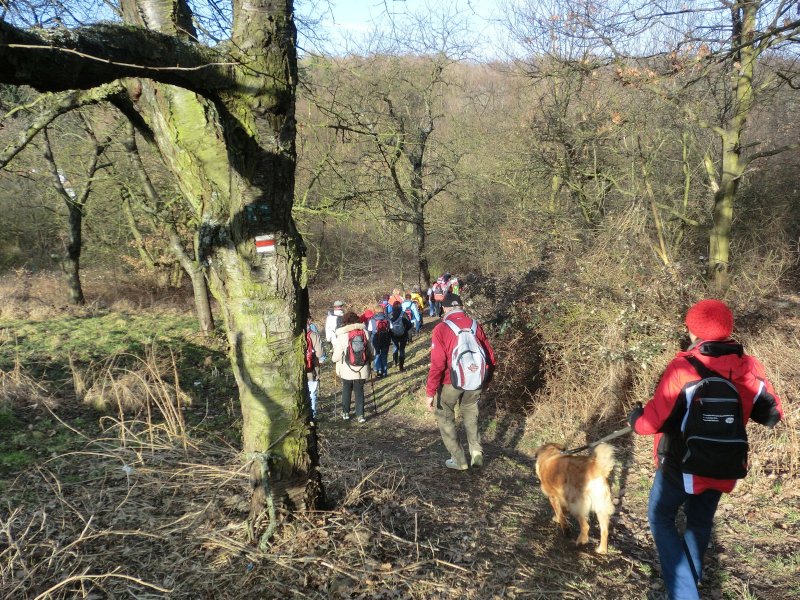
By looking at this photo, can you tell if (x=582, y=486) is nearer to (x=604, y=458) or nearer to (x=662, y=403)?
(x=604, y=458)

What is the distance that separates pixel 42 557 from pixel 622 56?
10.0 meters

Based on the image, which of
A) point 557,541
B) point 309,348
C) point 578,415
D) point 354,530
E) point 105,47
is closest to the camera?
point 105,47

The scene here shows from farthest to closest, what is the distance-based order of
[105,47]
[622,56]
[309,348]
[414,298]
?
[414,298], [622,56], [309,348], [105,47]

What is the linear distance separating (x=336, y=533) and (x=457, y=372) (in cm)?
215

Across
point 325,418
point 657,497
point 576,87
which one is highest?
point 576,87

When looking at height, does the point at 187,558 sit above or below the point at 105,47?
below

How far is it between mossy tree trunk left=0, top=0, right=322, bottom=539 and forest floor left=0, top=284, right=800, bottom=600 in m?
0.40

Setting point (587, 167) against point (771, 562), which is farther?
point (587, 167)

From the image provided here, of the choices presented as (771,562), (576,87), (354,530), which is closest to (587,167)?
(576,87)

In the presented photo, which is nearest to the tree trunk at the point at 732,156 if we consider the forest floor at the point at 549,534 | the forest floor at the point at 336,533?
the forest floor at the point at 549,534

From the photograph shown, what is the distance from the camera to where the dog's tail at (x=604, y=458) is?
3.70 m

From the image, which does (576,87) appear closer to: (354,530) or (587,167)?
(587,167)

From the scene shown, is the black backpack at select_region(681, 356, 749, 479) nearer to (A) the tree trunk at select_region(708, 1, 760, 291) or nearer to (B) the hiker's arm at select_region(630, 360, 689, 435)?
(B) the hiker's arm at select_region(630, 360, 689, 435)

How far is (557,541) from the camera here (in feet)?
13.1
